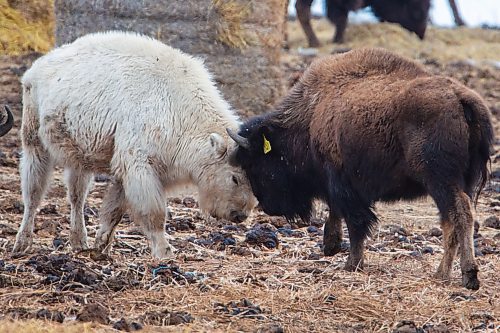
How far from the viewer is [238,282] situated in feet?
25.6

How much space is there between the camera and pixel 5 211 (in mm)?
10562

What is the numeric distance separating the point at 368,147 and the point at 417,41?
16719mm

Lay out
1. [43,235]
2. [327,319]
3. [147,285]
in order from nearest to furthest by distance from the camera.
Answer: [327,319] → [147,285] → [43,235]

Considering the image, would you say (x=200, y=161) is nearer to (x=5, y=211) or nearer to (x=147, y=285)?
(x=147, y=285)

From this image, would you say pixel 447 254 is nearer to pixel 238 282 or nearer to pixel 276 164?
pixel 238 282

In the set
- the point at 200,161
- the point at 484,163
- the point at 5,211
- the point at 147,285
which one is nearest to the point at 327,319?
the point at 147,285

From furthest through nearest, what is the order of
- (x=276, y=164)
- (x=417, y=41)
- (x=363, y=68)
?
(x=417, y=41) < (x=276, y=164) < (x=363, y=68)

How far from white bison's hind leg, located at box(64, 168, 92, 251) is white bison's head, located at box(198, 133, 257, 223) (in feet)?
3.68

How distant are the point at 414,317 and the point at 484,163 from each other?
151cm

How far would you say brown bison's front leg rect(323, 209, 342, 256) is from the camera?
29.4 ft

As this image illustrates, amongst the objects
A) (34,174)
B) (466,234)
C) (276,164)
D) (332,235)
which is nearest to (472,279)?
(466,234)

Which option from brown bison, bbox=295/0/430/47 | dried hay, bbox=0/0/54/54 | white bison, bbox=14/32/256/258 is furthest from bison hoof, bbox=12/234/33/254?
brown bison, bbox=295/0/430/47

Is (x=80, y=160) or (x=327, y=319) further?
(x=80, y=160)

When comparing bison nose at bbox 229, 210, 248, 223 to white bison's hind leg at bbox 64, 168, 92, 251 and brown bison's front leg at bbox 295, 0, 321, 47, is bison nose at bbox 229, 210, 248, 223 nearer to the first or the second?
white bison's hind leg at bbox 64, 168, 92, 251
